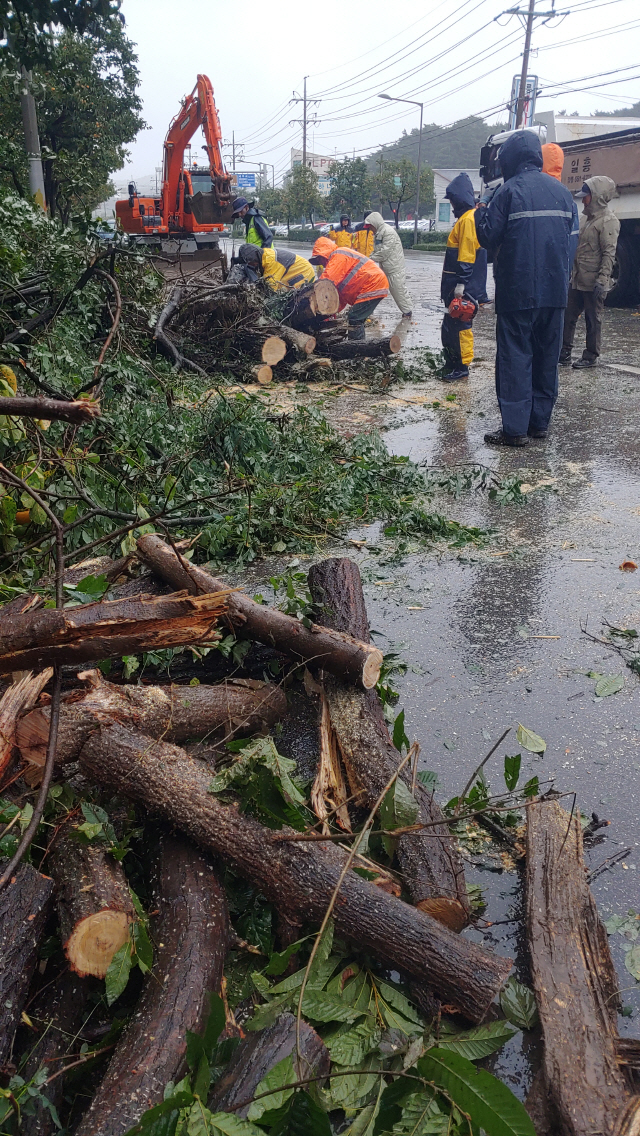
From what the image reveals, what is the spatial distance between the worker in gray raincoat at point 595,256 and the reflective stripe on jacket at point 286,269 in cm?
383

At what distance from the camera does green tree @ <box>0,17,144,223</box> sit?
1839cm

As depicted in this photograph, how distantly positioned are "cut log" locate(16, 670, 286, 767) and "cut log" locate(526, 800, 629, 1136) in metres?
1.05

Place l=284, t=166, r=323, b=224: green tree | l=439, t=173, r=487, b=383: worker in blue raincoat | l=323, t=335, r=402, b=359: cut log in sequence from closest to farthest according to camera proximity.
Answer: l=439, t=173, r=487, b=383: worker in blue raincoat
l=323, t=335, r=402, b=359: cut log
l=284, t=166, r=323, b=224: green tree

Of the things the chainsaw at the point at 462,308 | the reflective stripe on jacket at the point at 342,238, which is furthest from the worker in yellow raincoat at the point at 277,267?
the reflective stripe on jacket at the point at 342,238

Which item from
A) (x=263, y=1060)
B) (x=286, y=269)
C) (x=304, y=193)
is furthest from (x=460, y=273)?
(x=304, y=193)

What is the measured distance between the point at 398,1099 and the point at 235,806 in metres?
0.86

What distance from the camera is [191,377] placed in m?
7.92

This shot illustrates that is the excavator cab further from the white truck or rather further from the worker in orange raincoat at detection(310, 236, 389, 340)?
the white truck

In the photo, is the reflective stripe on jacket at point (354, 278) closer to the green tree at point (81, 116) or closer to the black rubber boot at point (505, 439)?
the black rubber boot at point (505, 439)

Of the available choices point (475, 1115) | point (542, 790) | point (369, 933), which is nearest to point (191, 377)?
point (542, 790)

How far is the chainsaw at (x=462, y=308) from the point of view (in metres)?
8.88

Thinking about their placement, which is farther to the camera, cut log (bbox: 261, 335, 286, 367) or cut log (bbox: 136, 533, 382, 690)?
cut log (bbox: 261, 335, 286, 367)

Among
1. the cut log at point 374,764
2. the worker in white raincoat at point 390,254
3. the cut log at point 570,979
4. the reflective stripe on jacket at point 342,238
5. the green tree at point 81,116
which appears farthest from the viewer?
the green tree at point 81,116

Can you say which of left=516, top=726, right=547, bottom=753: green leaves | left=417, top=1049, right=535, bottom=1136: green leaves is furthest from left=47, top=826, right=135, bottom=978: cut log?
left=516, top=726, right=547, bottom=753: green leaves
